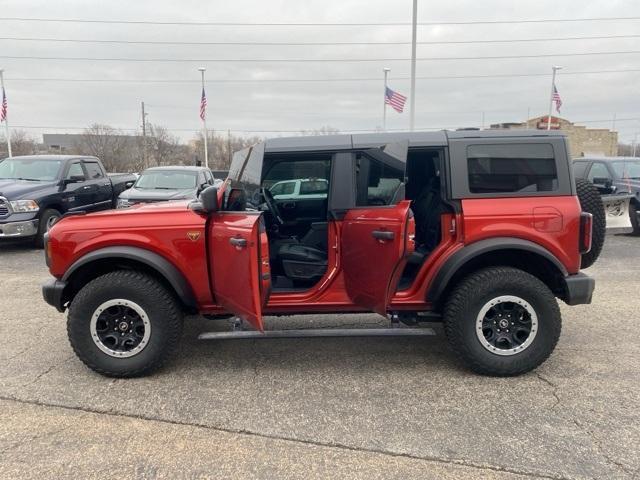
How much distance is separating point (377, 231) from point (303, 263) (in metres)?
0.92

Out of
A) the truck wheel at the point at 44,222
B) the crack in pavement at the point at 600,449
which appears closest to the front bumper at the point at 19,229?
the truck wheel at the point at 44,222

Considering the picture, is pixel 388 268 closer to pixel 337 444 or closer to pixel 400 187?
pixel 400 187

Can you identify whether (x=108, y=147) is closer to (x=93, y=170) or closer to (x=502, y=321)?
(x=93, y=170)

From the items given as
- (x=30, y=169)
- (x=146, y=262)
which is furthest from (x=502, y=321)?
(x=30, y=169)

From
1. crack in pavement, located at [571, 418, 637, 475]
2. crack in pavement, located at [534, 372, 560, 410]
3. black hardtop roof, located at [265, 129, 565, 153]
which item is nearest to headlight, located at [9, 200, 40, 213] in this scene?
black hardtop roof, located at [265, 129, 565, 153]

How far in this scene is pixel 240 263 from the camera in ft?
11.0

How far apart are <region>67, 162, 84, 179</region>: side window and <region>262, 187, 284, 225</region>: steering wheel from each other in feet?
24.2

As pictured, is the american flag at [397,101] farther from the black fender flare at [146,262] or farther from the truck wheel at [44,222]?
the black fender flare at [146,262]

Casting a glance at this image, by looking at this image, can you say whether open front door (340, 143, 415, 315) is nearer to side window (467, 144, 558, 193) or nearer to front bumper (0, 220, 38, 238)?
side window (467, 144, 558, 193)

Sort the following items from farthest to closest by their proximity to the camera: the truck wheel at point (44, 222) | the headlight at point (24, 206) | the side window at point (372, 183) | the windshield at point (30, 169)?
the windshield at point (30, 169)
the truck wheel at point (44, 222)
the headlight at point (24, 206)
the side window at point (372, 183)

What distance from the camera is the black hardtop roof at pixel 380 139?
3684mm

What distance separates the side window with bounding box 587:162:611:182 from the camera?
33.9 feet

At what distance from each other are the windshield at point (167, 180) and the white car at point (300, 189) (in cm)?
702

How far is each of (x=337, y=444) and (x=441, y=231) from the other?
186 cm
